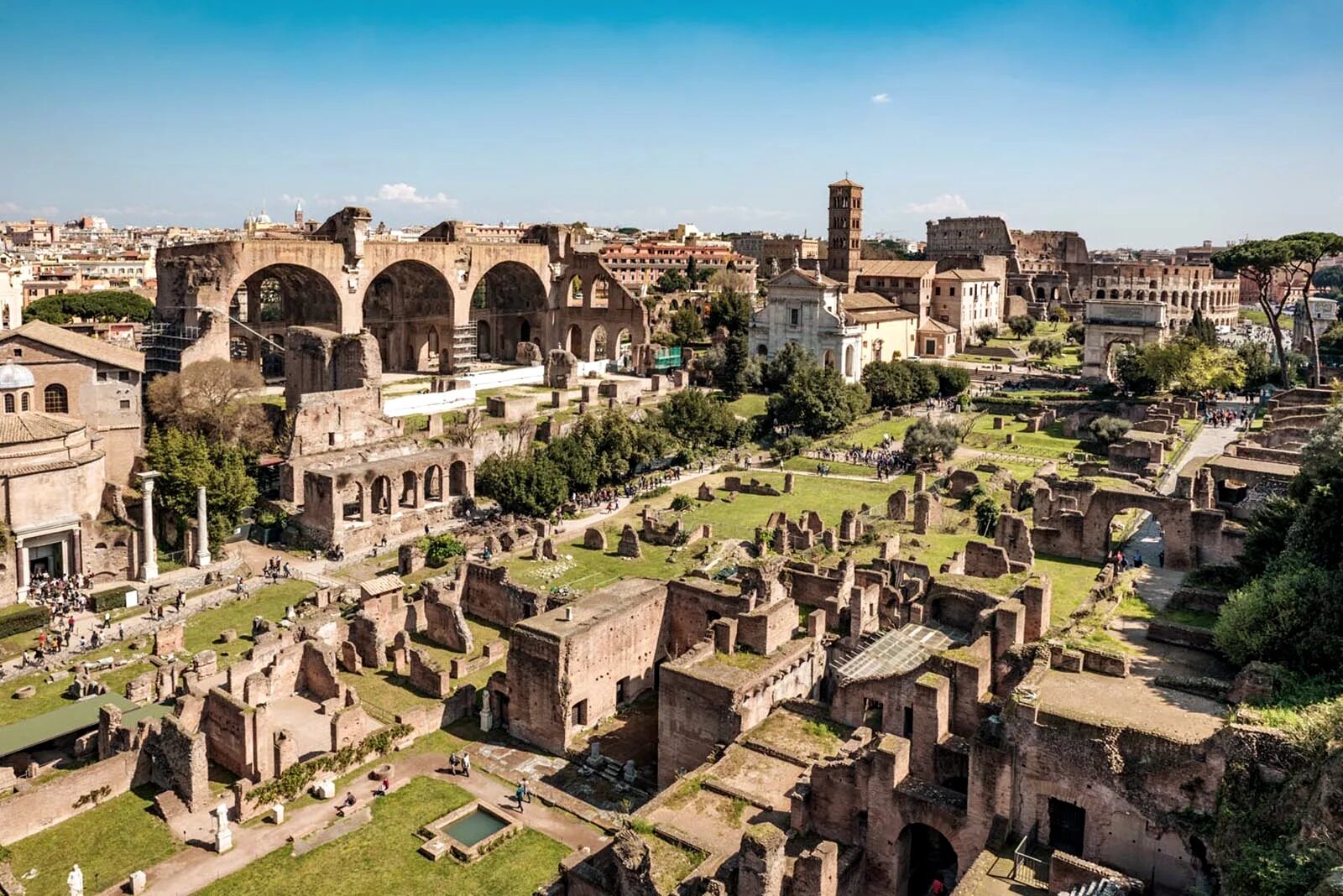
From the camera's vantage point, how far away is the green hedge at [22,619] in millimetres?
28766

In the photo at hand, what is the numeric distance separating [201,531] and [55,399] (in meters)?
8.43

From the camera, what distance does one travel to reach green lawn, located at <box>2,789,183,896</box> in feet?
60.3

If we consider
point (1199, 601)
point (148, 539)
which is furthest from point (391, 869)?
point (148, 539)

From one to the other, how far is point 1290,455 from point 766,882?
30.3 meters

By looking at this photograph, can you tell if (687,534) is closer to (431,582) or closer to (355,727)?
(431,582)

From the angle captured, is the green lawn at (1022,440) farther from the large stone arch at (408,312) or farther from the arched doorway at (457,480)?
the large stone arch at (408,312)

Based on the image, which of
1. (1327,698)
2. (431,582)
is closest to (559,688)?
(431,582)

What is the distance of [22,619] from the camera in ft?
95.7

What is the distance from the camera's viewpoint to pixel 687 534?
1495 inches

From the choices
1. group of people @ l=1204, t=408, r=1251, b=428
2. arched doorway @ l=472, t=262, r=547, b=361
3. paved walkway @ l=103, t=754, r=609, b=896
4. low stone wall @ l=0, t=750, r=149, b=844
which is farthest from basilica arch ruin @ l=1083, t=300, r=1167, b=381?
low stone wall @ l=0, t=750, r=149, b=844

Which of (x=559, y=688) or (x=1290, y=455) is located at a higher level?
(x=1290, y=455)

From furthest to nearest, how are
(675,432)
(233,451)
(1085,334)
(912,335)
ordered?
(912,335), (1085,334), (675,432), (233,451)

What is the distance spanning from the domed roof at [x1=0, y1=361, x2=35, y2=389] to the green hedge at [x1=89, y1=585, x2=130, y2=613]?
329 inches

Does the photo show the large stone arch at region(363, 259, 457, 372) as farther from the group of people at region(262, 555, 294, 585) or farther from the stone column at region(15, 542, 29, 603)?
the stone column at region(15, 542, 29, 603)
